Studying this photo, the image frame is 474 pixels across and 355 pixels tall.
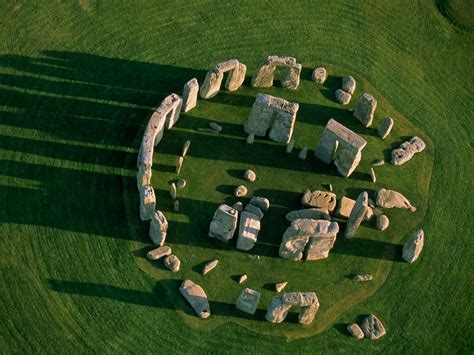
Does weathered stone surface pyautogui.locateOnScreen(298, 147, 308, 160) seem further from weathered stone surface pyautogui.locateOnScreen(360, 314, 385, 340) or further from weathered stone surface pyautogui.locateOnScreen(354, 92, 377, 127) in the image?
weathered stone surface pyautogui.locateOnScreen(360, 314, 385, 340)

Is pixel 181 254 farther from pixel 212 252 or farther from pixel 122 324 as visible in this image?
pixel 122 324

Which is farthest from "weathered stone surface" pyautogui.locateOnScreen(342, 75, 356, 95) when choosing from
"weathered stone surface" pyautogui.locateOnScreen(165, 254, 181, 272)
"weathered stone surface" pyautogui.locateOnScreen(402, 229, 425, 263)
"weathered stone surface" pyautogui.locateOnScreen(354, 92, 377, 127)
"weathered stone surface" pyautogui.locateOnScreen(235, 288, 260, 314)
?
"weathered stone surface" pyautogui.locateOnScreen(165, 254, 181, 272)

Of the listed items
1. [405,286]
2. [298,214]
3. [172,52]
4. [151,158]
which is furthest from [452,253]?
[172,52]

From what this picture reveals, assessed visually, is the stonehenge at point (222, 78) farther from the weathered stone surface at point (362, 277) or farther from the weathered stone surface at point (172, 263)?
the weathered stone surface at point (362, 277)

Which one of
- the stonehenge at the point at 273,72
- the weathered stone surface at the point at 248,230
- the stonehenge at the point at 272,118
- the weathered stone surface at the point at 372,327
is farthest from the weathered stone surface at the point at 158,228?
the weathered stone surface at the point at 372,327

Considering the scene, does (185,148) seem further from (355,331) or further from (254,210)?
(355,331)
